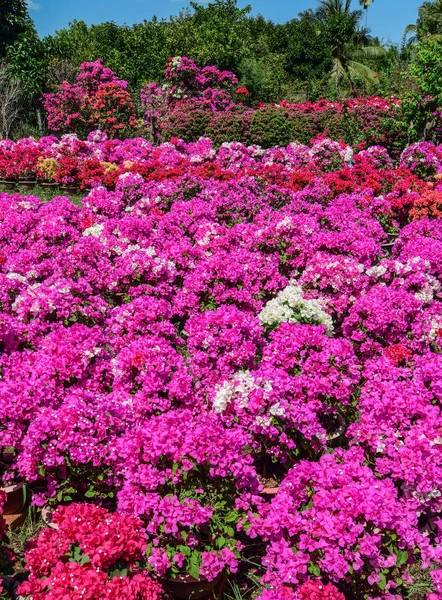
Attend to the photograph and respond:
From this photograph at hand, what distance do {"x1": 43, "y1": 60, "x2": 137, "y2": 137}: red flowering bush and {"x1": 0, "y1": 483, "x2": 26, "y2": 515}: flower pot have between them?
16.2 metres

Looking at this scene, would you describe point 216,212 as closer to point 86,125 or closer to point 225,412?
point 225,412

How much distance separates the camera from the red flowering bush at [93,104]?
1762 cm

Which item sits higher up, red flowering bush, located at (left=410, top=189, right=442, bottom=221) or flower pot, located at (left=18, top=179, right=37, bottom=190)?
flower pot, located at (left=18, top=179, right=37, bottom=190)

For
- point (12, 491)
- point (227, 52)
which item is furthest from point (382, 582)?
point (227, 52)

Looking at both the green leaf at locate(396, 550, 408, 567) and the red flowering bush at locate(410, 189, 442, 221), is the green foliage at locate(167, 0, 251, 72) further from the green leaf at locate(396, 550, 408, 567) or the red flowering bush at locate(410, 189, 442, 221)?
the green leaf at locate(396, 550, 408, 567)

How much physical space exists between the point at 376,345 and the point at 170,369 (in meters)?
2.05

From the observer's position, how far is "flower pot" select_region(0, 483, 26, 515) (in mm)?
3385

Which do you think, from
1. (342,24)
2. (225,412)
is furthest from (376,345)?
(342,24)

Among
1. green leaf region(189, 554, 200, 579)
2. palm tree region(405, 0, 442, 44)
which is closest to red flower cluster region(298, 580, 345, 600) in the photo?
green leaf region(189, 554, 200, 579)

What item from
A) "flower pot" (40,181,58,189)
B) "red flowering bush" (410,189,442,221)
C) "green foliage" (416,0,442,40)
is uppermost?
"green foliage" (416,0,442,40)

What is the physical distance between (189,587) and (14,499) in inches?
57.4

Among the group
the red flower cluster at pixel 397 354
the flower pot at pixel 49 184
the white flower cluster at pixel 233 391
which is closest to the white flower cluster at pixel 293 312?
the red flower cluster at pixel 397 354

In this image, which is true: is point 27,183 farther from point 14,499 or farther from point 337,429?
point 337,429

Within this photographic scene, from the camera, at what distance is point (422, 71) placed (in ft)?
37.7
